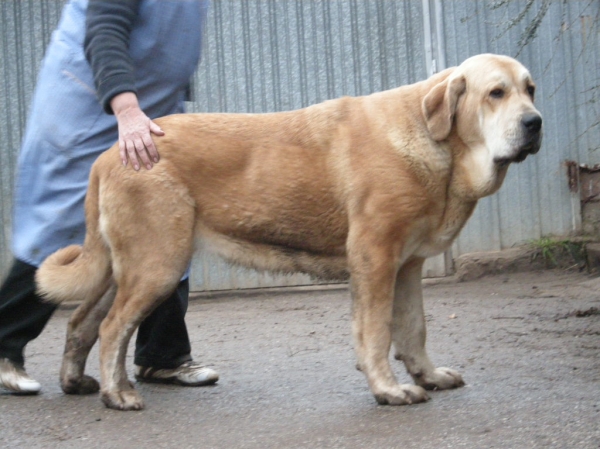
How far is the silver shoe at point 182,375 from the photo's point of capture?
13.5 feet

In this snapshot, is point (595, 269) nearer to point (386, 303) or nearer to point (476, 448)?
point (386, 303)

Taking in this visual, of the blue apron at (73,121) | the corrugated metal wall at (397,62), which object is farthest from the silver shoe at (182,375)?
the corrugated metal wall at (397,62)

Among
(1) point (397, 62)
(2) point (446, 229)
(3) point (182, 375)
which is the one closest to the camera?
(2) point (446, 229)

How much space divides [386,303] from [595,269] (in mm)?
4165

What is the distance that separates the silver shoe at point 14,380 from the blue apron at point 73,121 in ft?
1.47

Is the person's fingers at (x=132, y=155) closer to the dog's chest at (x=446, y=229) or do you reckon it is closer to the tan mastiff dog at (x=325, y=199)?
the tan mastiff dog at (x=325, y=199)

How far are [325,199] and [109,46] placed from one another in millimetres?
1088

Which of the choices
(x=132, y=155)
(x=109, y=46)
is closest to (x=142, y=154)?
(x=132, y=155)

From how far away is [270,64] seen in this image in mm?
7566

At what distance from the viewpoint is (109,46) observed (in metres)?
3.78

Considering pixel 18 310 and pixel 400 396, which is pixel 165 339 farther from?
pixel 400 396

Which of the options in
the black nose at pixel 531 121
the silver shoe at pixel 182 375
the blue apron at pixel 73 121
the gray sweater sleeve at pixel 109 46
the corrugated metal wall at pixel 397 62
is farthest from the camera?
the corrugated metal wall at pixel 397 62

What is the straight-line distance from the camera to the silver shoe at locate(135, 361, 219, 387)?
4.13 m

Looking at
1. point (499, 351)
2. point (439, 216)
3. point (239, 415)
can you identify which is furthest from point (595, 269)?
point (239, 415)
